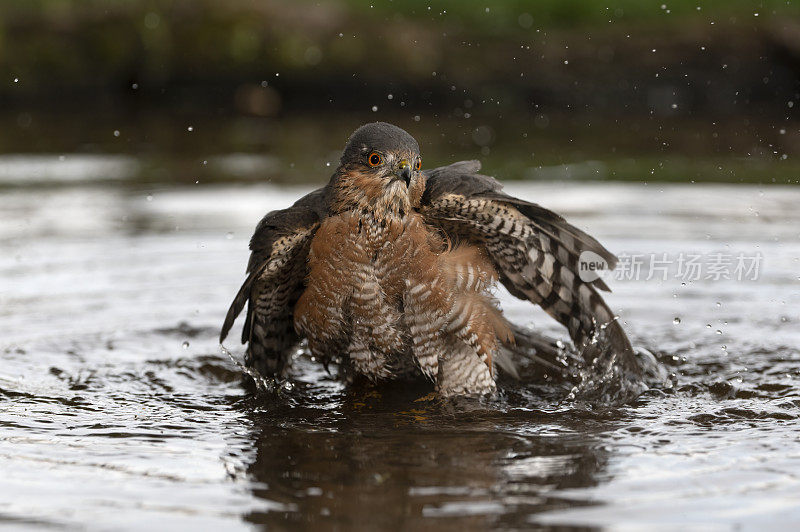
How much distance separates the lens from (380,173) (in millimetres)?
5301

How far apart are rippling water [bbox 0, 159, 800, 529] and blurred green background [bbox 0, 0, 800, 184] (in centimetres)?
633

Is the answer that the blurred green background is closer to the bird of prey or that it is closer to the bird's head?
the bird of prey

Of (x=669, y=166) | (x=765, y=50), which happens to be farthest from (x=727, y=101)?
(x=669, y=166)

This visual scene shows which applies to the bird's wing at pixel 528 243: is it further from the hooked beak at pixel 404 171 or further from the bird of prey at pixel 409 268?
the hooked beak at pixel 404 171

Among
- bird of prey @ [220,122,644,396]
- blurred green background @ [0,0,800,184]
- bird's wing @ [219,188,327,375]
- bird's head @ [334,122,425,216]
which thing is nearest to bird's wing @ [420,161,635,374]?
bird of prey @ [220,122,644,396]

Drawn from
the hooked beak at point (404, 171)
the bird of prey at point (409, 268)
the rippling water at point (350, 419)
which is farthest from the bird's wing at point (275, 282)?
the hooked beak at point (404, 171)

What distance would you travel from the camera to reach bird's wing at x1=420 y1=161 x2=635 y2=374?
17.6 ft

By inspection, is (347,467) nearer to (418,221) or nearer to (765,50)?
(418,221)

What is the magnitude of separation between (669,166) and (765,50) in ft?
18.5

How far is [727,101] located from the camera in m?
16.4

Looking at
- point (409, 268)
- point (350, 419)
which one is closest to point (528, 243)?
point (409, 268)

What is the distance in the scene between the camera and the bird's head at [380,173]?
527 centimetres

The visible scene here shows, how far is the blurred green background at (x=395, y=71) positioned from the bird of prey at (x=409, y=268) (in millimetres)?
8486

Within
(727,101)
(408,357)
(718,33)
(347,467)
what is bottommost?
(347,467)
